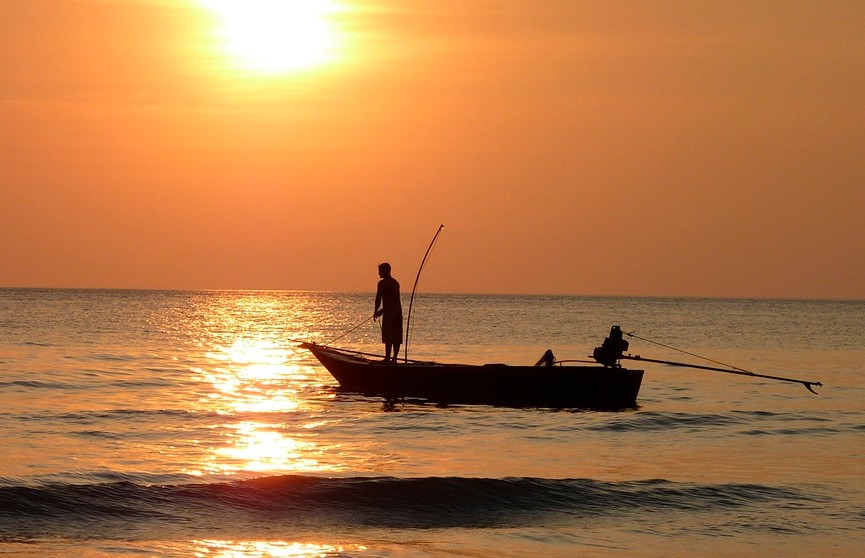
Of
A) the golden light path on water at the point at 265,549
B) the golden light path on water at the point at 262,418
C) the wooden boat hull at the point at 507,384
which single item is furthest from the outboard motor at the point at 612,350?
the golden light path on water at the point at 265,549

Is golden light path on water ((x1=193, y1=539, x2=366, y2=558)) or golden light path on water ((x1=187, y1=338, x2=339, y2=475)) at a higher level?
golden light path on water ((x1=187, y1=338, x2=339, y2=475))

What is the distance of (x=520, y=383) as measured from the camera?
2097 centimetres

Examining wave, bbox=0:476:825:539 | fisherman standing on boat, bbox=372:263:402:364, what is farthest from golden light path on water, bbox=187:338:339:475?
fisherman standing on boat, bbox=372:263:402:364

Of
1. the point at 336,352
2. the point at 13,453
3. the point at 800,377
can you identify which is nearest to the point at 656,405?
the point at 336,352

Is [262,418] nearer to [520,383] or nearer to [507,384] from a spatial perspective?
[507,384]

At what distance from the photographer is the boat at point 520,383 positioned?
20.6 meters

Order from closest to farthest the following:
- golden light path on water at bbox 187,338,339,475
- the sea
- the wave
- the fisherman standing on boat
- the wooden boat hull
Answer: the sea < the wave < golden light path on water at bbox 187,338,339,475 < the wooden boat hull < the fisherman standing on boat

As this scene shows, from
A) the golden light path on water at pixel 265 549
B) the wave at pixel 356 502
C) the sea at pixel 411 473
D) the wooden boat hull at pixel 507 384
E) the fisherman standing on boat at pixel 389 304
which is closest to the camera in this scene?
the golden light path on water at pixel 265 549

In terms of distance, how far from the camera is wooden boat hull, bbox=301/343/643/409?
67.7ft

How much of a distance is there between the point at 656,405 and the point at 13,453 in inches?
502

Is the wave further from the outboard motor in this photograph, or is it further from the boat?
the outboard motor

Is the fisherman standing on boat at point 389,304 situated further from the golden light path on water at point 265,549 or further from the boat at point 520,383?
the golden light path on water at point 265,549

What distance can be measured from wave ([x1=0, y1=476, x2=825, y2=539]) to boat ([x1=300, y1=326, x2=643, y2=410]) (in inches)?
273

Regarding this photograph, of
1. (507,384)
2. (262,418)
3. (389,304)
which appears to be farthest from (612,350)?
(262,418)
